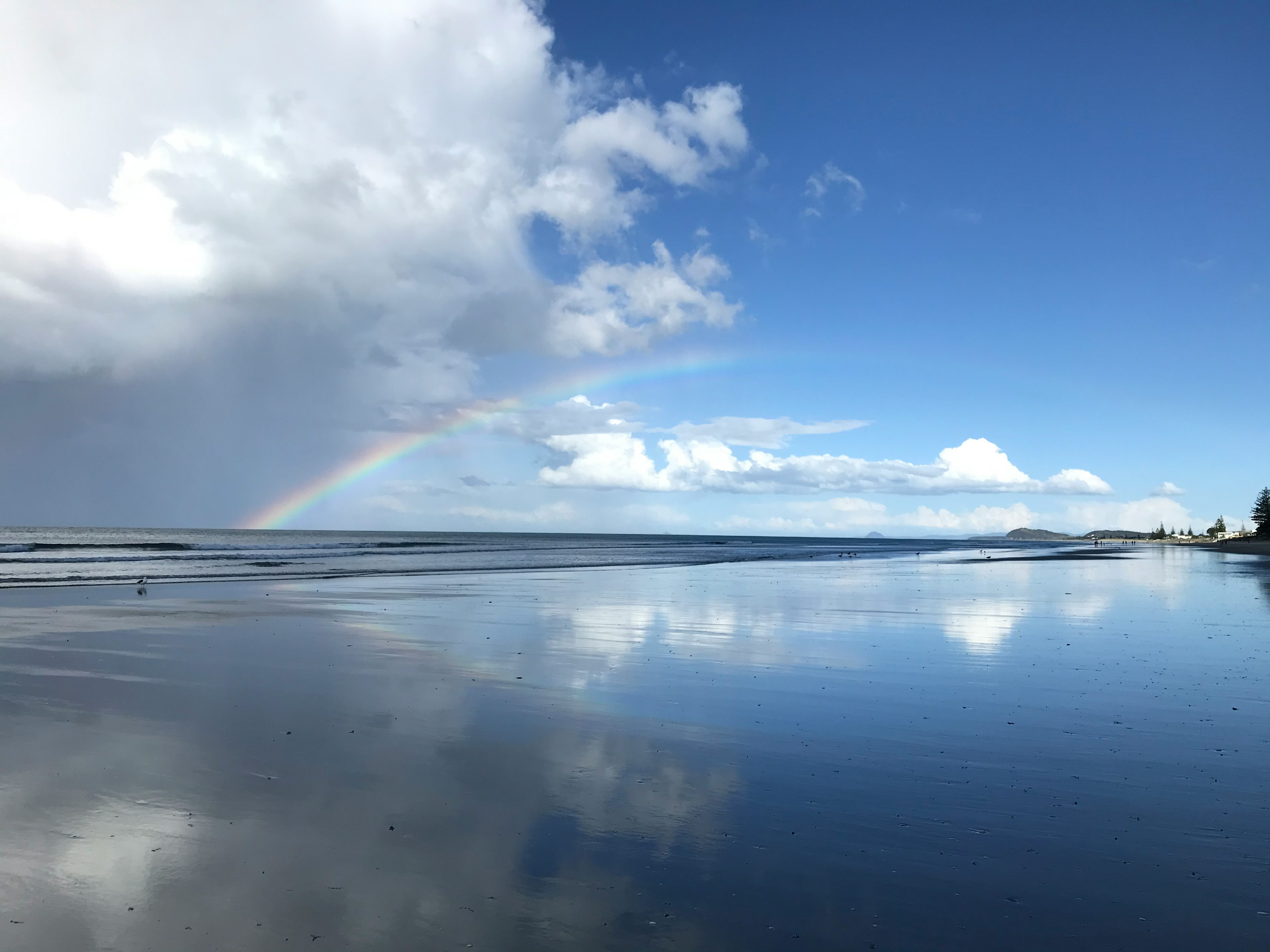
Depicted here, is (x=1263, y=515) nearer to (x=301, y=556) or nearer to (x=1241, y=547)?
(x=1241, y=547)

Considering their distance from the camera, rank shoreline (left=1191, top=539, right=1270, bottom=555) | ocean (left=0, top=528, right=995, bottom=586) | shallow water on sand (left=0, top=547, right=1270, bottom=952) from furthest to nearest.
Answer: shoreline (left=1191, top=539, right=1270, bottom=555), ocean (left=0, top=528, right=995, bottom=586), shallow water on sand (left=0, top=547, right=1270, bottom=952)

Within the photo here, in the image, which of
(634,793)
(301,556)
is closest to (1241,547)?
(301,556)

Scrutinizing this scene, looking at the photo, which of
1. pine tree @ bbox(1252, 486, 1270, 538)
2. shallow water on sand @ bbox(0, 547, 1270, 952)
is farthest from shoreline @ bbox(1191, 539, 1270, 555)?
shallow water on sand @ bbox(0, 547, 1270, 952)

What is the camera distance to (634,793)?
27.8 ft

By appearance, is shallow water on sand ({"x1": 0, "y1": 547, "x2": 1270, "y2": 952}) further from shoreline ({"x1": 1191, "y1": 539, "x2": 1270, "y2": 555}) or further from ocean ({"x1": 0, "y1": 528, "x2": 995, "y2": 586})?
shoreline ({"x1": 1191, "y1": 539, "x2": 1270, "y2": 555})

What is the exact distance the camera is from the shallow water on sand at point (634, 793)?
580 centimetres

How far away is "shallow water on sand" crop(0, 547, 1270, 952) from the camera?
19.0 feet

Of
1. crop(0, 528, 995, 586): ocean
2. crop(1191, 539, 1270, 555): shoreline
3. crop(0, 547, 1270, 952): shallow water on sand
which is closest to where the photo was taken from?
crop(0, 547, 1270, 952): shallow water on sand

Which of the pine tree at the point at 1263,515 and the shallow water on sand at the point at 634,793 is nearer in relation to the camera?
the shallow water on sand at the point at 634,793

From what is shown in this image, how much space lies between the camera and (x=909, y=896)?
20.0 feet

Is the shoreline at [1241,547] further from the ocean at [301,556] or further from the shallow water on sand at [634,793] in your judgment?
the shallow water on sand at [634,793]

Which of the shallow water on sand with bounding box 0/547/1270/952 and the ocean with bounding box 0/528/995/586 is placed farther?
the ocean with bounding box 0/528/995/586

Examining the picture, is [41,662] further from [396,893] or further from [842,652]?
[842,652]

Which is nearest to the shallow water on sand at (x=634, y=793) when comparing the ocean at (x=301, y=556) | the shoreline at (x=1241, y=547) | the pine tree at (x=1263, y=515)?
the ocean at (x=301, y=556)
